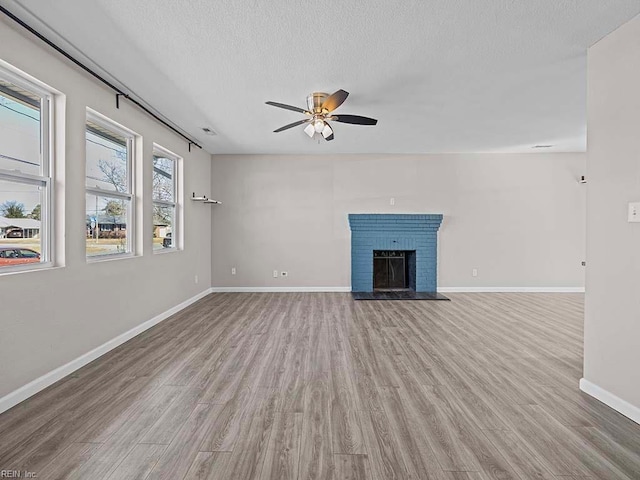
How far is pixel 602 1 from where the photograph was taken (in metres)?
2.19

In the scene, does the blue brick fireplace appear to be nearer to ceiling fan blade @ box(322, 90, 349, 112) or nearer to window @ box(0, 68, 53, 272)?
ceiling fan blade @ box(322, 90, 349, 112)

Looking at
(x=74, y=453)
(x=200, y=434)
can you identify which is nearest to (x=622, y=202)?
(x=200, y=434)

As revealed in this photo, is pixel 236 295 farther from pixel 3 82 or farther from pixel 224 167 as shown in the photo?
pixel 3 82

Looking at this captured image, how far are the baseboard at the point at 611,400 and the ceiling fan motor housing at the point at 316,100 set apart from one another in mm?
3251

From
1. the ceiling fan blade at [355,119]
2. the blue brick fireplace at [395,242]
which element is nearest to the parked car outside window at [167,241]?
the ceiling fan blade at [355,119]

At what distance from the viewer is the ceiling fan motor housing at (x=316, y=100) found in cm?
359

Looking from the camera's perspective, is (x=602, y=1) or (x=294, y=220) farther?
(x=294, y=220)

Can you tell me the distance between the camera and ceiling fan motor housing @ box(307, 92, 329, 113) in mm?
3592

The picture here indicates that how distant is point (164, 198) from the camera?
5016 millimetres

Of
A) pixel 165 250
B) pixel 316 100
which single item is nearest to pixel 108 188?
pixel 165 250

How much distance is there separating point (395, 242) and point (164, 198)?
4068mm

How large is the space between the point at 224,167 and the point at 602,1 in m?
5.84

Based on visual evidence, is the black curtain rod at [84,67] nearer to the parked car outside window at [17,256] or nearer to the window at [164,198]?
the window at [164,198]

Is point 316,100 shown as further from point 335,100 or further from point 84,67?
point 84,67
